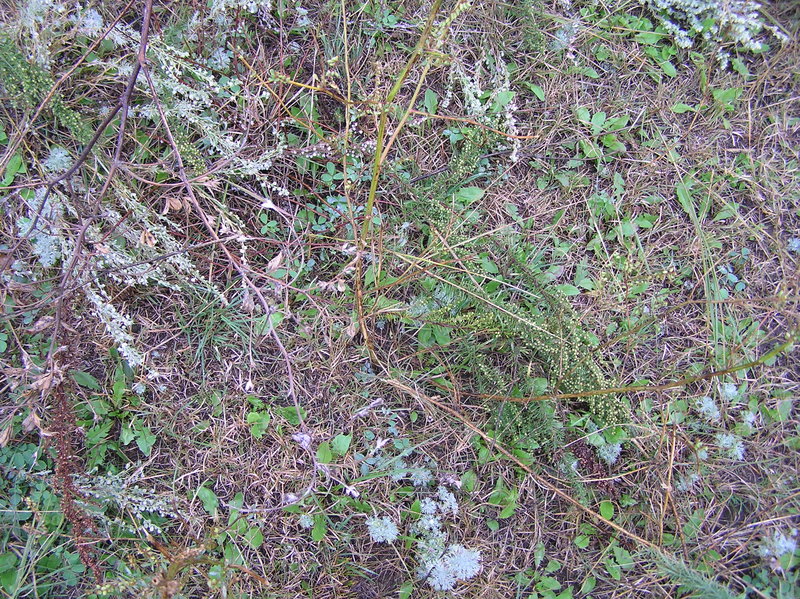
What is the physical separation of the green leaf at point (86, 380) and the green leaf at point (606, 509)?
2452mm

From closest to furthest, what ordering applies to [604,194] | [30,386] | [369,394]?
1. [30,386]
2. [369,394]
3. [604,194]

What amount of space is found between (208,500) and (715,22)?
349cm

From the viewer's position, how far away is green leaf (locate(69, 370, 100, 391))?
243cm

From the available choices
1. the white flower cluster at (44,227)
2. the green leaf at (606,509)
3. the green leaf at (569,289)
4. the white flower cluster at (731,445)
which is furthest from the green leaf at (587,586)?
the white flower cluster at (44,227)

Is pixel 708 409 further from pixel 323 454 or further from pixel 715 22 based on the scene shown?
pixel 715 22

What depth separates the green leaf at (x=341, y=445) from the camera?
8.10ft

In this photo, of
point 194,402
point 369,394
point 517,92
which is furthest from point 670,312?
point 194,402

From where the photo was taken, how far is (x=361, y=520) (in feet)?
8.05

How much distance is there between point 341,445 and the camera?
2.47 metres

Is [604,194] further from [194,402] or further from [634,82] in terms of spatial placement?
[194,402]

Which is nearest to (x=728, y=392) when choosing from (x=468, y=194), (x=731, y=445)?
(x=731, y=445)

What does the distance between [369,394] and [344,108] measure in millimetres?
1407

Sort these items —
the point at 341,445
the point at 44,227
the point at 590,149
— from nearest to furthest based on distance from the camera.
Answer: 1. the point at 44,227
2. the point at 341,445
3. the point at 590,149

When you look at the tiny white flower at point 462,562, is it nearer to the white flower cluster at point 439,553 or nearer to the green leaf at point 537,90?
the white flower cluster at point 439,553
